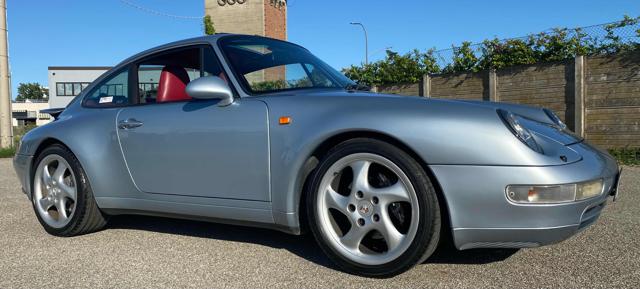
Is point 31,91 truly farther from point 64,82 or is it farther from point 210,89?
point 210,89

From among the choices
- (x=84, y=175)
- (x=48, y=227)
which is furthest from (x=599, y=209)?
(x=48, y=227)

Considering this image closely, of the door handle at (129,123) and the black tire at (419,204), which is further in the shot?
the door handle at (129,123)

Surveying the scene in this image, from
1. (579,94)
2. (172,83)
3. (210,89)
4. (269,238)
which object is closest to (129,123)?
(172,83)

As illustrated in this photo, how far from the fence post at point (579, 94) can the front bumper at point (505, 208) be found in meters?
7.01

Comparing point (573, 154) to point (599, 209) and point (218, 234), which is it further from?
point (218, 234)

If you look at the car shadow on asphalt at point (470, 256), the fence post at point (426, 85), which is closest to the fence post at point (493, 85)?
the fence post at point (426, 85)

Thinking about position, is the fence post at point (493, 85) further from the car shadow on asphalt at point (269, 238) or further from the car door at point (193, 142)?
the car door at point (193, 142)

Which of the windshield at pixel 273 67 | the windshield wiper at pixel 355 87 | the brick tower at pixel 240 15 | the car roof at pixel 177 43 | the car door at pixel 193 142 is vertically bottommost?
the car door at pixel 193 142

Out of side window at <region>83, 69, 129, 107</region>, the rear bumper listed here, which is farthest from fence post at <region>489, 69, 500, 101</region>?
the rear bumper

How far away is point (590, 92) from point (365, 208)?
7.54 m

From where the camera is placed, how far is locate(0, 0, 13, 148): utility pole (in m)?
14.7

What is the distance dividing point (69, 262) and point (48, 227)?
3.06 feet

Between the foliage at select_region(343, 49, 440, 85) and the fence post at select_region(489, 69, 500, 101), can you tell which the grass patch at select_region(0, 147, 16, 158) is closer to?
the foliage at select_region(343, 49, 440, 85)

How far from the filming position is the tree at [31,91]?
438 ft
